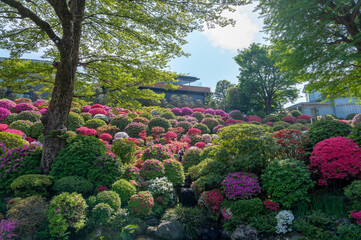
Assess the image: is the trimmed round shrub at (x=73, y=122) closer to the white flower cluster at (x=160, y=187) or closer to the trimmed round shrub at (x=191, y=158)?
the trimmed round shrub at (x=191, y=158)

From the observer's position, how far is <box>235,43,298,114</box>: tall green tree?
27.0m

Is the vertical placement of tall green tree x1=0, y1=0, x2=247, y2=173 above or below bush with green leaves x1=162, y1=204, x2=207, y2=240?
above

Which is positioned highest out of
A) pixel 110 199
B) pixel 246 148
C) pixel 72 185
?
pixel 246 148

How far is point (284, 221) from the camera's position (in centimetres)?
527

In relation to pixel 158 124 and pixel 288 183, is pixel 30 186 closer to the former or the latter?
pixel 288 183

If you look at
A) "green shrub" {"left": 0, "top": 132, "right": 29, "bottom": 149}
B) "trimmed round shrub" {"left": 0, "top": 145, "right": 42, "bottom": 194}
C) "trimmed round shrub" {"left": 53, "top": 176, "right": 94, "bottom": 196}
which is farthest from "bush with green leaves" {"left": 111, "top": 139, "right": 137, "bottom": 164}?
"green shrub" {"left": 0, "top": 132, "right": 29, "bottom": 149}

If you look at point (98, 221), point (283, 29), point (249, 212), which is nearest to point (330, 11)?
point (283, 29)

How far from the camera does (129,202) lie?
6.38 m

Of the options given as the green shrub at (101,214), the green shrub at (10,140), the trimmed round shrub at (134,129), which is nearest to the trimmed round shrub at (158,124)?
the trimmed round shrub at (134,129)

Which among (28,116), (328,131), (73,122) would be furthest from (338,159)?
(28,116)

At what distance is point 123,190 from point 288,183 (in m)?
4.55

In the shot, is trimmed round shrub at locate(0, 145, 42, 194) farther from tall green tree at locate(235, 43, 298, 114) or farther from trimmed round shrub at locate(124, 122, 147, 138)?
tall green tree at locate(235, 43, 298, 114)

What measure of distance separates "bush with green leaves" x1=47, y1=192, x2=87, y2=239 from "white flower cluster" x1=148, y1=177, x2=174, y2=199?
234 cm

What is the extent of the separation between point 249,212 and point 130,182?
3.69m
